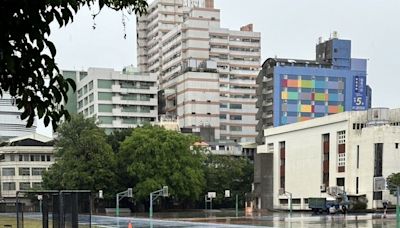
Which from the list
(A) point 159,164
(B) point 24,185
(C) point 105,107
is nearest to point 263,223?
(A) point 159,164

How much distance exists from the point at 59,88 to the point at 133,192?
75.0 meters

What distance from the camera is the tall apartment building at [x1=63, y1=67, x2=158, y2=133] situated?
119875mm

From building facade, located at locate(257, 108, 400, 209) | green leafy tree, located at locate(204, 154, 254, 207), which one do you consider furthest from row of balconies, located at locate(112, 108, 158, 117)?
building facade, located at locate(257, 108, 400, 209)

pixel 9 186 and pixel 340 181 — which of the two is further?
pixel 9 186

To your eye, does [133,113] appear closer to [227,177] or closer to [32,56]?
[227,177]

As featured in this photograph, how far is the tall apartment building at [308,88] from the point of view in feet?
381

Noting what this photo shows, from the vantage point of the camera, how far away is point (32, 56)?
3.96m

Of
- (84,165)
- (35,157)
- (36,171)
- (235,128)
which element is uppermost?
(235,128)

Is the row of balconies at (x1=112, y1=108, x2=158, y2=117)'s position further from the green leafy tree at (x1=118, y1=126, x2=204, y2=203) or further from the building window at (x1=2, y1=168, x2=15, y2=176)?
the green leafy tree at (x1=118, y1=126, x2=204, y2=203)

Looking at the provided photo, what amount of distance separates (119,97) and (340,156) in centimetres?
5619

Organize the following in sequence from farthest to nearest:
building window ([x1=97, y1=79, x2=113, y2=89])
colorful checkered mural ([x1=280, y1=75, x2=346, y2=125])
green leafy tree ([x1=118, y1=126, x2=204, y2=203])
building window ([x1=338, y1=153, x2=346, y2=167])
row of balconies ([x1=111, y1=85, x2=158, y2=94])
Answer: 1. row of balconies ([x1=111, y1=85, x2=158, y2=94])
2. building window ([x1=97, y1=79, x2=113, y2=89])
3. colorful checkered mural ([x1=280, y1=75, x2=346, y2=125])
4. green leafy tree ([x1=118, y1=126, x2=204, y2=203])
5. building window ([x1=338, y1=153, x2=346, y2=167])

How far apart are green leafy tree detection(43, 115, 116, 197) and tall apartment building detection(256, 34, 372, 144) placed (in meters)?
40.4

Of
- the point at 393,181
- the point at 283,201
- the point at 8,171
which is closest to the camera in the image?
the point at 393,181

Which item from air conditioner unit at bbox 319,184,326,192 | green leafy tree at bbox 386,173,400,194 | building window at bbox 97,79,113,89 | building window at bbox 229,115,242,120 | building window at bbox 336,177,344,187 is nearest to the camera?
green leafy tree at bbox 386,173,400,194
